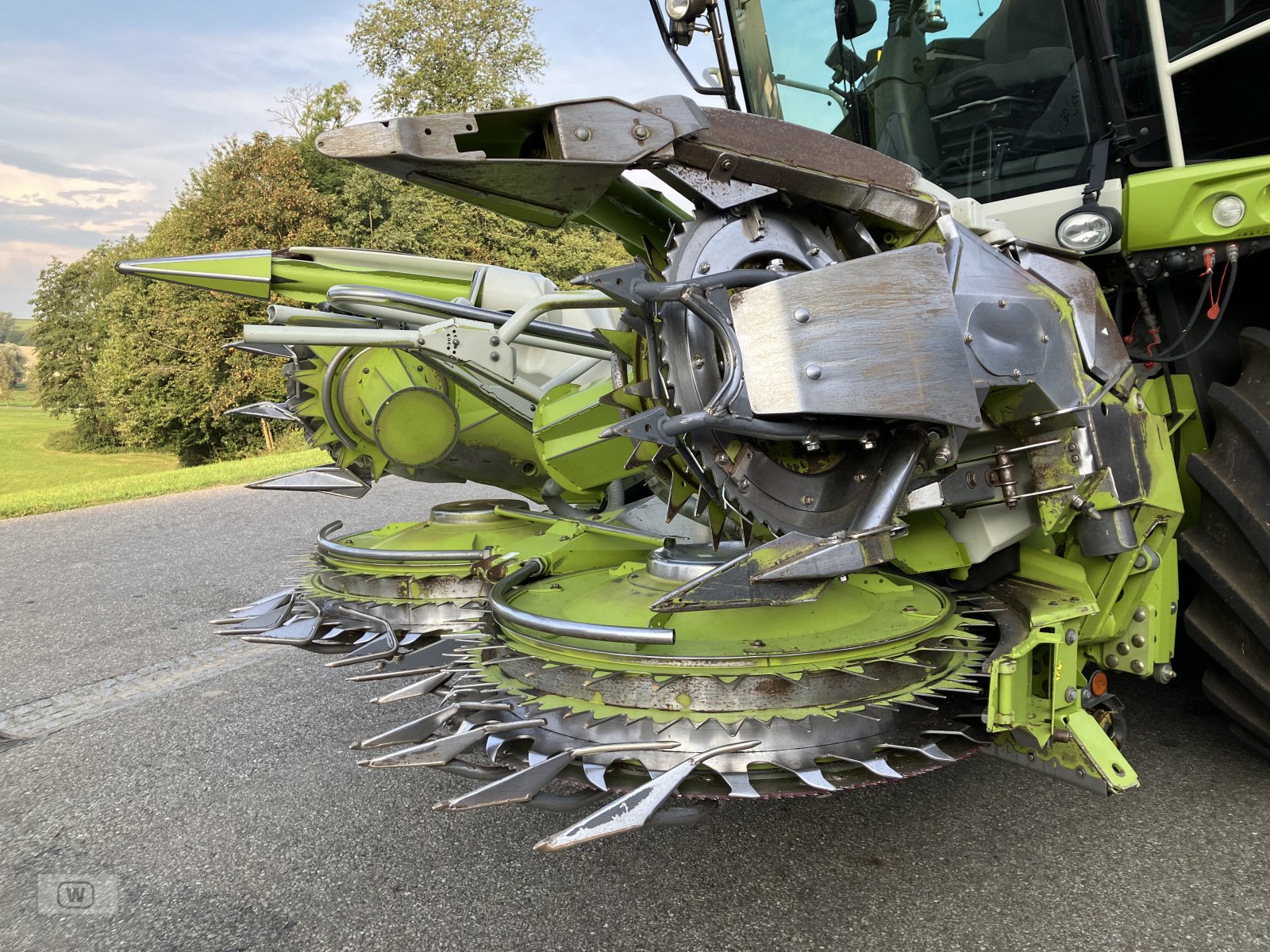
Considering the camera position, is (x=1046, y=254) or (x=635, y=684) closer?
(x=635, y=684)

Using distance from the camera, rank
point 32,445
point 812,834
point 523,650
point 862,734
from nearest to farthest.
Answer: point 862,734 → point 523,650 → point 812,834 → point 32,445

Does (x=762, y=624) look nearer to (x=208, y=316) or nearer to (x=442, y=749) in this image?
(x=442, y=749)

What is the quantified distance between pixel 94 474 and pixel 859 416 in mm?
19085

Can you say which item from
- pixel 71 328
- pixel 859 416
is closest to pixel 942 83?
pixel 859 416

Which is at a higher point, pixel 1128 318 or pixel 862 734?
pixel 1128 318

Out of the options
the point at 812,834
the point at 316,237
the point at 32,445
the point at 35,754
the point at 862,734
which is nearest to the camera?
the point at 862,734

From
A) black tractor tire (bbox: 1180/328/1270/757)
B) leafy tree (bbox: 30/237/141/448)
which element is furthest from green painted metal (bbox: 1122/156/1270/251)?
leafy tree (bbox: 30/237/141/448)

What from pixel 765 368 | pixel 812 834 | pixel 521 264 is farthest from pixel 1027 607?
pixel 521 264

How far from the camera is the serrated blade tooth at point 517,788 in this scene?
1648 millimetres

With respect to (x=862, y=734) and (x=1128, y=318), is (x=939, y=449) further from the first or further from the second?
(x=1128, y=318)

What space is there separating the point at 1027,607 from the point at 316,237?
21.4m

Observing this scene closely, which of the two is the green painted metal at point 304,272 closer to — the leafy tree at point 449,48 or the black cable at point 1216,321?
the black cable at point 1216,321

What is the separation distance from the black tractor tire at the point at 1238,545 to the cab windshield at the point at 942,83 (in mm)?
845

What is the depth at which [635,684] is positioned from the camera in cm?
197
